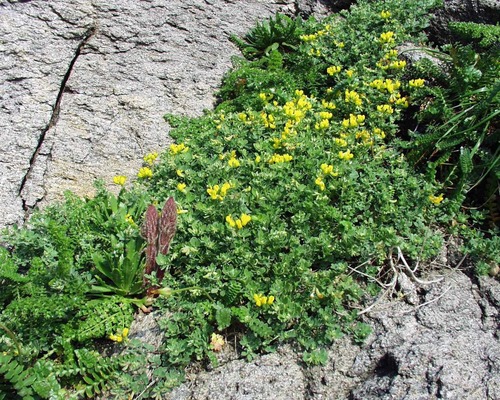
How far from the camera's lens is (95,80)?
5133 mm

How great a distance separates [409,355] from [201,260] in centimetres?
141

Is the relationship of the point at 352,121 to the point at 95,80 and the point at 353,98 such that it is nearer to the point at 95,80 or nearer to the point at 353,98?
the point at 353,98

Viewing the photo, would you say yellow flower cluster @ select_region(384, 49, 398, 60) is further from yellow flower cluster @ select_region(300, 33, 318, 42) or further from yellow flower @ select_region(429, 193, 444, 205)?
yellow flower @ select_region(429, 193, 444, 205)

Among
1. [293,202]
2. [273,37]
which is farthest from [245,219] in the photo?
[273,37]

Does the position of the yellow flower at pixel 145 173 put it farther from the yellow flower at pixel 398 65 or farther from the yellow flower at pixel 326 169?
the yellow flower at pixel 398 65

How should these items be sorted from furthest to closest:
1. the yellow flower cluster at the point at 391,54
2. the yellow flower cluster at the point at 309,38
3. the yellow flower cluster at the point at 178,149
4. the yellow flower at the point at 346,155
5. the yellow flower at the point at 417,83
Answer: the yellow flower cluster at the point at 309,38 → the yellow flower cluster at the point at 391,54 → the yellow flower at the point at 417,83 → the yellow flower cluster at the point at 178,149 → the yellow flower at the point at 346,155

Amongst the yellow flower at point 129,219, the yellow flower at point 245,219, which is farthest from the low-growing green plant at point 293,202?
the yellow flower at point 129,219

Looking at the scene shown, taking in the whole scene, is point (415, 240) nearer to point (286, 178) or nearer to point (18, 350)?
point (286, 178)

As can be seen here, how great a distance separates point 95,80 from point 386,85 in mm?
2716

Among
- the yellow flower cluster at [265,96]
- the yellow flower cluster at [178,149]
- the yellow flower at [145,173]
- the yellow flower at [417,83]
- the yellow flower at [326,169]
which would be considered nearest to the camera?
the yellow flower at [326,169]

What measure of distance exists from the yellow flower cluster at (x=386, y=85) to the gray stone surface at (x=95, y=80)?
1.62 meters

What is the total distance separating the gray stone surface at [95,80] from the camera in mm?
4453

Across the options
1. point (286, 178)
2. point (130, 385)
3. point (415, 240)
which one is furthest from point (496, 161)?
point (130, 385)

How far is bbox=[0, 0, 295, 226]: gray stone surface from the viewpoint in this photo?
445 centimetres
